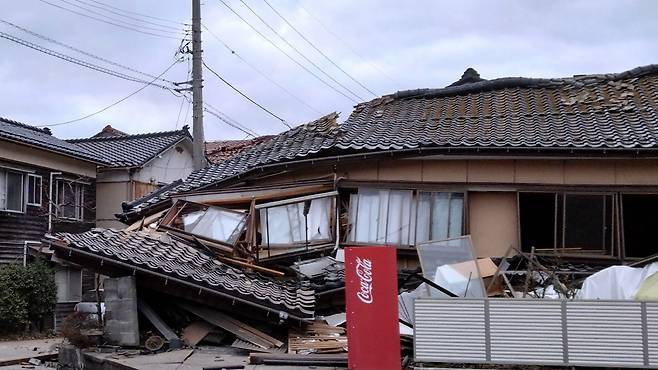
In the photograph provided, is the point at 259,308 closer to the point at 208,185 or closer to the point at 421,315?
the point at 421,315

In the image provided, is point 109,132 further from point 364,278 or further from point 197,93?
point 364,278

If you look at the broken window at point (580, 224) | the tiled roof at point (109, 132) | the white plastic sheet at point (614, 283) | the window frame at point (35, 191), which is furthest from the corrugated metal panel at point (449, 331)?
the tiled roof at point (109, 132)

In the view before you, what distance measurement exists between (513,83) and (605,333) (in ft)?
33.2

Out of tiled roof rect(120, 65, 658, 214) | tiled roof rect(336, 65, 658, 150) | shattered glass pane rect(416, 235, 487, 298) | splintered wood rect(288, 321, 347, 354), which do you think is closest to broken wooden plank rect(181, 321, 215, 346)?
splintered wood rect(288, 321, 347, 354)

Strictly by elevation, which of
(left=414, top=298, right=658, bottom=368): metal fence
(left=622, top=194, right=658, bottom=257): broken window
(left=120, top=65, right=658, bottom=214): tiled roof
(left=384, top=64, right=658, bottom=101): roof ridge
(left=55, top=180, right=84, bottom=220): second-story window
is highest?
(left=384, top=64, right=658, bottom=101): roof ridge

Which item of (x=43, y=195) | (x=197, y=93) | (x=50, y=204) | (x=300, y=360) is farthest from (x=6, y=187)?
(x=300, y=360)

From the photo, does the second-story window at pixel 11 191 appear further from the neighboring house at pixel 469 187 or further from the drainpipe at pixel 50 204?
the neighboring house at pixel 469 187

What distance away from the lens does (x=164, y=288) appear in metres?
10.8

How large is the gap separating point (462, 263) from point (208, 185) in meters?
5.60

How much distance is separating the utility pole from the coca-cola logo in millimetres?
12624

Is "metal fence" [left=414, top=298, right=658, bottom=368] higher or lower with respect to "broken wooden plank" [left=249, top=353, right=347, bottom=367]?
higher

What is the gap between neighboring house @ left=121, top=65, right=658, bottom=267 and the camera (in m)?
12.0

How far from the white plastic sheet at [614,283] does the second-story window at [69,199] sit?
57.7 ft

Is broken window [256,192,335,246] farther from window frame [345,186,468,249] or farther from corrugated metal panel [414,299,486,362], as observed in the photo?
corrugated metal panel [414,299,486,362]
